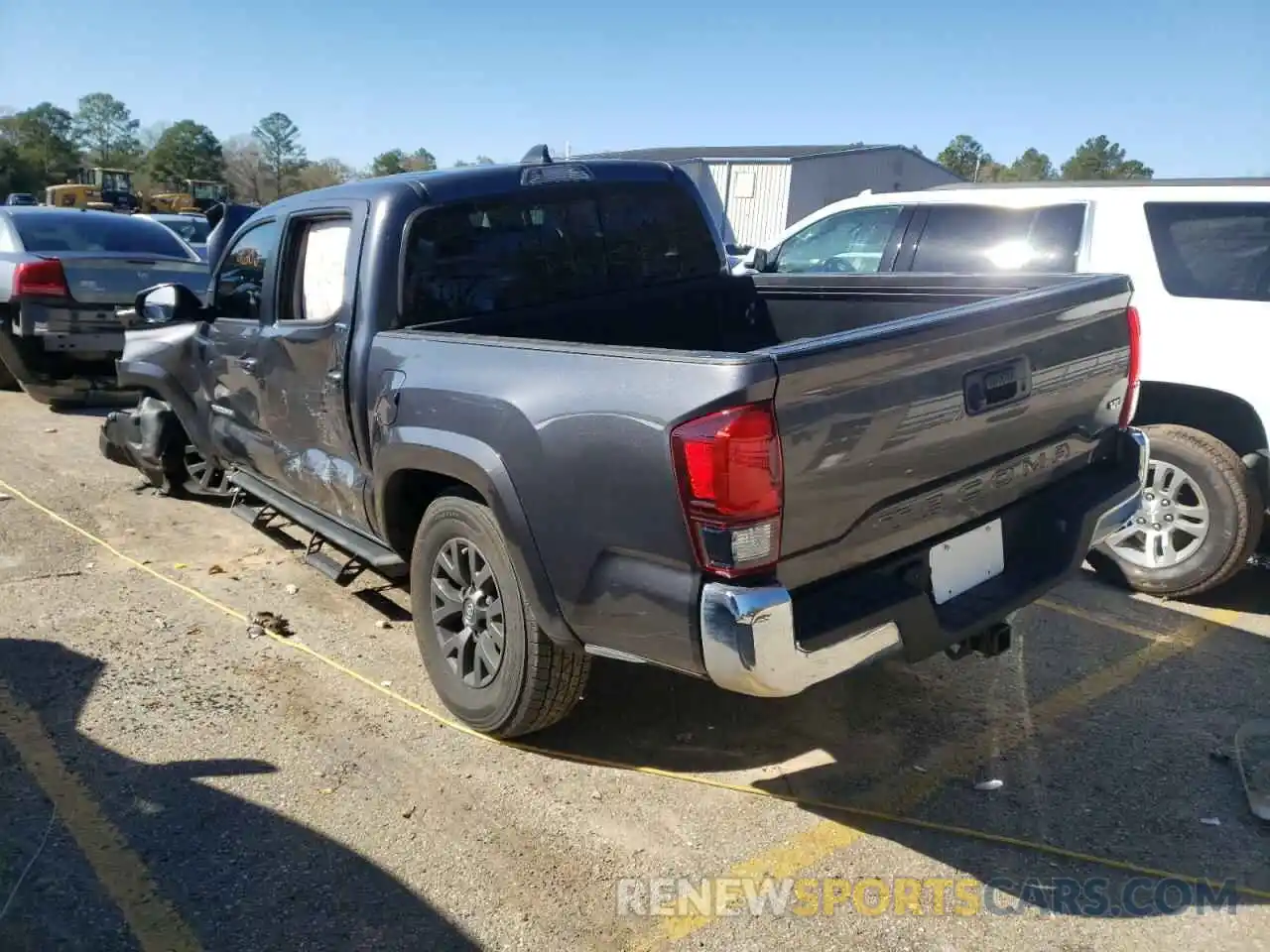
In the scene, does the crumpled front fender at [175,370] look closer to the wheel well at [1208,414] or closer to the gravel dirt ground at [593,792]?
the gravel dirt ground at [593,792]

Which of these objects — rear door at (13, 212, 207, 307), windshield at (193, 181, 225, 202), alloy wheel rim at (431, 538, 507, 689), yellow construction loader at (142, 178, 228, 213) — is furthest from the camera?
windshield at (193, 181, 225, 202)

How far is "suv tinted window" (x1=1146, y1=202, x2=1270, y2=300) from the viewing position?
4535 millimetres

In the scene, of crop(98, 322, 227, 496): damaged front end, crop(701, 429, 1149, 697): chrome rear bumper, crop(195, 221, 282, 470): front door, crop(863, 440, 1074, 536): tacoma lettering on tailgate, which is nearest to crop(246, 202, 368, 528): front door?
crop(195, 221, 282, 470): front door

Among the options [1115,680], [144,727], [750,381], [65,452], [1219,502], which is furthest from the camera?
[65,452]

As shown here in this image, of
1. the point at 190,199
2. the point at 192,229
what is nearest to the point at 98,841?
the point at 192,229

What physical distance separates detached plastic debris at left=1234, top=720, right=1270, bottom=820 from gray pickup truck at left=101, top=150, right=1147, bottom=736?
36.1 inches

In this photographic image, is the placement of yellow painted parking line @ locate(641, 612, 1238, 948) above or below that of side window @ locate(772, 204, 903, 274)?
below

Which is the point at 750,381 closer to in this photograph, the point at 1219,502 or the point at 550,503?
the point at 550,503

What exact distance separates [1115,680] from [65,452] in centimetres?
735

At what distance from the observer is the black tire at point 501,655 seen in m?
3.21

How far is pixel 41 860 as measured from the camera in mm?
2865

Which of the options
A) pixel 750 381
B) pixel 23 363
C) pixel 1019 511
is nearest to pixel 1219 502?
pixel 1019 511

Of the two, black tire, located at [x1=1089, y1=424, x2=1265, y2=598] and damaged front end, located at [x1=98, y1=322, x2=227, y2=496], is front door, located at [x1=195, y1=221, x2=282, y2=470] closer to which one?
damaged front end, located at [x1=98, y1=322, x2=227, y2=496]

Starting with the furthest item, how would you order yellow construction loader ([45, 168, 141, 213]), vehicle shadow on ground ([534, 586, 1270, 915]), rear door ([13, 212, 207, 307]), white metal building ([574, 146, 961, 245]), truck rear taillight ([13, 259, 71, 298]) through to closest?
1. yellow construction loader ([45, 168, 141, 213])
2. white metal building ([574, 146, 961, 245])
3. rear door ([13, 212, 207, 307])
4. truck rear taillight ([13, 259, 71, 298])
5. vehicle shadow on ground ([534, 586, 1270, 915])
